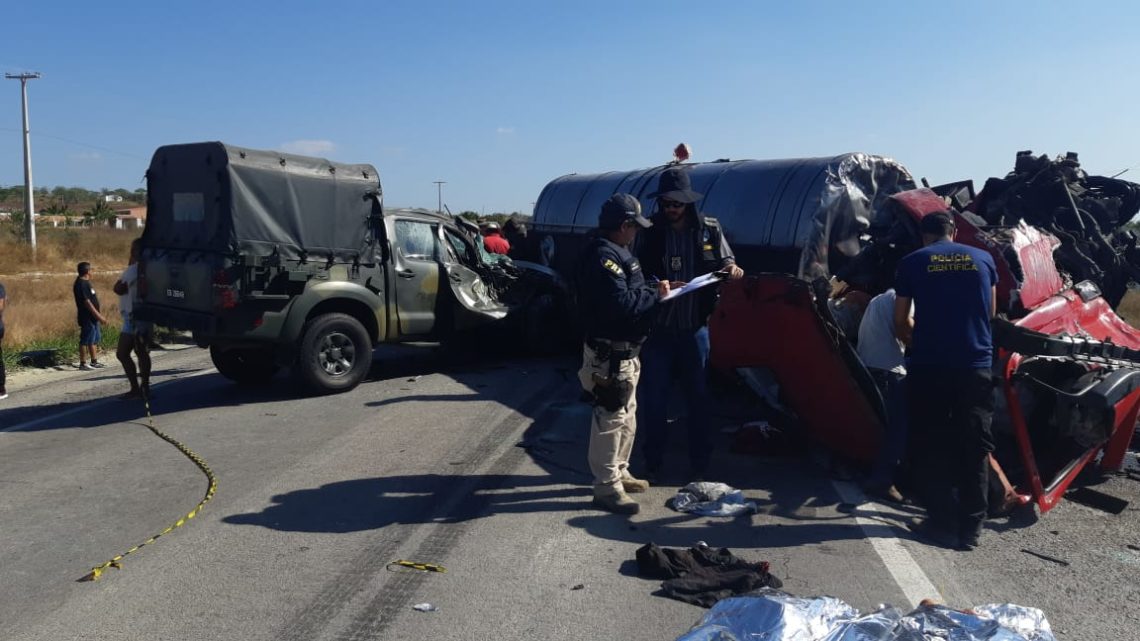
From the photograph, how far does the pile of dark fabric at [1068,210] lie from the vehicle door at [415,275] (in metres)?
5.88

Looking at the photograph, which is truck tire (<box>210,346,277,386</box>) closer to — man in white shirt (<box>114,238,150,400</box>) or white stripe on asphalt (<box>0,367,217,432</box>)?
man in white shirt (<box>114,238,150,400</box>)

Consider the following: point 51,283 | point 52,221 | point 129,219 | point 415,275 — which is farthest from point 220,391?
point 129,219

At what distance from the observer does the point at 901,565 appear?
187 inches

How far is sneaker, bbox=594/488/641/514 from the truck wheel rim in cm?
474

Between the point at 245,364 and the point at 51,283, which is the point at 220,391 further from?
the point at 51,283

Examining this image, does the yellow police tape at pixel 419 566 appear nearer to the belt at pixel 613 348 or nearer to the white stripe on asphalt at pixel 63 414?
the belt at pixel 613 348

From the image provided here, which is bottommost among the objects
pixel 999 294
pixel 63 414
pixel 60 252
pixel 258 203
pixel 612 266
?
pixel 63 414

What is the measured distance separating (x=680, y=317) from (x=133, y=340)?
626 cm

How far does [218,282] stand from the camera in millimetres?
8828

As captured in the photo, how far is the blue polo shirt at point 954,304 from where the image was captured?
202 inches

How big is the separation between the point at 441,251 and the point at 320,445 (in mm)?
4088

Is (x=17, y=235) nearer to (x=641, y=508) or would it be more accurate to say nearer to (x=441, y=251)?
(x=441, y=251)

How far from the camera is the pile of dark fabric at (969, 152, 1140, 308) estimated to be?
8703 millimetres

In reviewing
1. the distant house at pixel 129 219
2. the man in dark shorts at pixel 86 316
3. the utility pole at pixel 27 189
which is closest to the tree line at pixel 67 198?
the distant house at pixel 129 219
